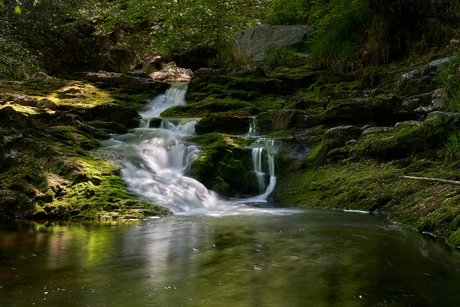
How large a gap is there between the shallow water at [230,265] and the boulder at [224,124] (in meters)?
5.79

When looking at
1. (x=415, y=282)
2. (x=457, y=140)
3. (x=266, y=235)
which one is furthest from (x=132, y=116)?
(x=415, y=282)

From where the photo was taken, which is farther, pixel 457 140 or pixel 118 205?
pixel 118 205

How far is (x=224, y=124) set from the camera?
11.5 m

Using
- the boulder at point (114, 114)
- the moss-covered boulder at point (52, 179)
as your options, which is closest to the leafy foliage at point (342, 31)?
the boulder at point (114, 114)

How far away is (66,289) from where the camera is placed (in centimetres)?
316

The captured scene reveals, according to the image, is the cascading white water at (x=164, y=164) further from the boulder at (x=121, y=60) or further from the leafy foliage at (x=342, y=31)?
the boulder at (x=121, y=60)

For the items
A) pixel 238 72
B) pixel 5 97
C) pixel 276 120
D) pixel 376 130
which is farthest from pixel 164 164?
pixel 5 97

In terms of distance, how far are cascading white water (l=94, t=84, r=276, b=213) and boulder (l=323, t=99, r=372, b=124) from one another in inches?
85.2

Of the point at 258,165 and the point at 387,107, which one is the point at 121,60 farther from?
the point at 387,107

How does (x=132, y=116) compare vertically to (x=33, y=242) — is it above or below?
above

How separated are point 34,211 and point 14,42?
8.36 m

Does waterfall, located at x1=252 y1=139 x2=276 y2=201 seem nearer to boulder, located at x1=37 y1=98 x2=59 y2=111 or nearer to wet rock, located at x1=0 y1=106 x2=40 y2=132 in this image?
wet rock, located at x1=0 y1=106 x2=40 y2=132

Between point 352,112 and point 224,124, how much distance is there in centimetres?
402

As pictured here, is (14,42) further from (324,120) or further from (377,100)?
(377,100)
